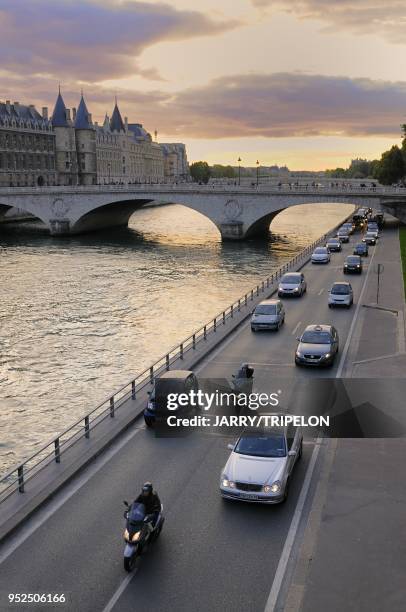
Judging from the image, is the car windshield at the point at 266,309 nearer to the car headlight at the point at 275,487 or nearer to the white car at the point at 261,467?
the white car at the point at 261,467

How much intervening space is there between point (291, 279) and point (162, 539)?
31.5 meters

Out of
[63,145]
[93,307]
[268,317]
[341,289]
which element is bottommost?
[93,307]

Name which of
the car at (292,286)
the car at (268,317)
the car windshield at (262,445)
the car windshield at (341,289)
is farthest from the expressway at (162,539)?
the car at (292,286)

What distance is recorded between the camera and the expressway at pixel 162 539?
1130 centimetres

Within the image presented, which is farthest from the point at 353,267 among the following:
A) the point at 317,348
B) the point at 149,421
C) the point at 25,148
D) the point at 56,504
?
the point at 25,148

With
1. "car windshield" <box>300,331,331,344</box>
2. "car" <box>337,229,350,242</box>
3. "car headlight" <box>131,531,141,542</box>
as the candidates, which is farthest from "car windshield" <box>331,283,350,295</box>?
"car" <box>337,229,350,242</box>

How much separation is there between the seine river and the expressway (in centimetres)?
605

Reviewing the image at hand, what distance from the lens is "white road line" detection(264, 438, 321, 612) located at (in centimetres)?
1111

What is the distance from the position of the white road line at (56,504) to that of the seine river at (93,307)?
4.69 meters

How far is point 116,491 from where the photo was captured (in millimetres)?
15250

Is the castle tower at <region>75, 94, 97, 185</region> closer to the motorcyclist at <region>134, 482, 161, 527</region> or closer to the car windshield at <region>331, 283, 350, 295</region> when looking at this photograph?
the car windshield at <region>331, 283, 350, 295</region>

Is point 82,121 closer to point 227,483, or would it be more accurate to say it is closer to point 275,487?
point 227,483

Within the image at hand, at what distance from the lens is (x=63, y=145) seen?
160 metres

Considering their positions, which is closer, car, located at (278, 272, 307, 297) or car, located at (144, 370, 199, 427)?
car, located at (144, 370, 199, 427)
